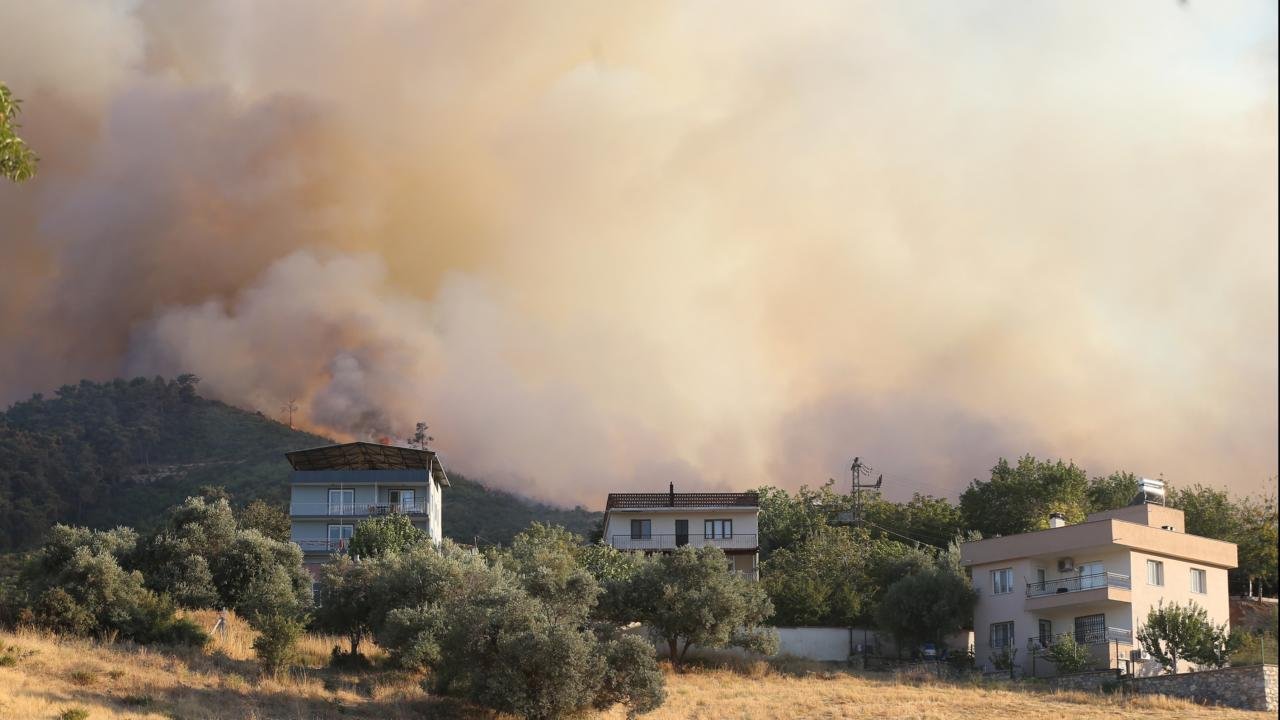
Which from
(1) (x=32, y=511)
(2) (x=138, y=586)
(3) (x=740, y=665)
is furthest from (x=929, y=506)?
(1) (x=32, y=511)

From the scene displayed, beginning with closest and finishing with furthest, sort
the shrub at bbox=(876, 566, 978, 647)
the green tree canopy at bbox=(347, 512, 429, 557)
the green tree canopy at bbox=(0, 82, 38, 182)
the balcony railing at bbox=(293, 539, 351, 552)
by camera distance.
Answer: the green tree canopy at bbox=(0, 82, 38, 182) < the shrub at bbox=(876, 566, 978, 647) < the green tree canopy at bbox=(347, 512, 429, 557) < the balcony railing at bbox=(293, 539, 351, 552)

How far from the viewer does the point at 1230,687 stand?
5656 cm

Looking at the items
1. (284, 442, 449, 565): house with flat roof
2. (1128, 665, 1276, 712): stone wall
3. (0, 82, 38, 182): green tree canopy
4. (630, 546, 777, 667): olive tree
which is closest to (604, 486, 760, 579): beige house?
(284, 442, 449, 565): house with flat roof

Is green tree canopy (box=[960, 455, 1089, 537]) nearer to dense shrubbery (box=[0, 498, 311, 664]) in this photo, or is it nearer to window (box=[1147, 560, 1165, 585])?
window (box=[1147, 560, 1165, 585])

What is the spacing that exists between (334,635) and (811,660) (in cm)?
2372

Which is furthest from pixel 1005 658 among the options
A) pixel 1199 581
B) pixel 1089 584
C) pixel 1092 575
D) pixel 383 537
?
pixel 383 537

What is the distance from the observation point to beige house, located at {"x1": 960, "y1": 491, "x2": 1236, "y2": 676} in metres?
66.9

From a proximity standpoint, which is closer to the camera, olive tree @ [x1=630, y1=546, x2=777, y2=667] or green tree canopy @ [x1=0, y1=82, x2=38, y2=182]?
green tree canopy @ [x1=0, y1=82, x2=38, y2=182]

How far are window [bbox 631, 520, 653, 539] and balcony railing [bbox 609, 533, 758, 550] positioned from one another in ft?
0.54

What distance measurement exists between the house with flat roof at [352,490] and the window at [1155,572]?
1932 inches

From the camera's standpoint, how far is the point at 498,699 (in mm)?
49531

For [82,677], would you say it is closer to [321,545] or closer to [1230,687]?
[1230,687]

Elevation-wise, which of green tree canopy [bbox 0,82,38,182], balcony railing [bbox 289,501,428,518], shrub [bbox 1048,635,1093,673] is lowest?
shrub [bbox 1048,635,1093,673]

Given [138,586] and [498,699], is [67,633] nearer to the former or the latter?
[138,586]
